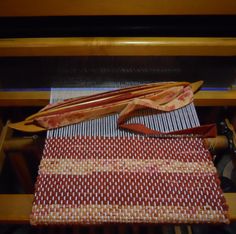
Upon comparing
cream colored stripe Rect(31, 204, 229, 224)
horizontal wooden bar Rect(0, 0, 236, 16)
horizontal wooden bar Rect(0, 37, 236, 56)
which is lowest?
cream colored stripe Rect(31, 204, 229, 224)

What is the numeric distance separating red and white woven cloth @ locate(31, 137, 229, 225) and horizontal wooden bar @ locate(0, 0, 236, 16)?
393mm

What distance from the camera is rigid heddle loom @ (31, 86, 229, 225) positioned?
0.73 m

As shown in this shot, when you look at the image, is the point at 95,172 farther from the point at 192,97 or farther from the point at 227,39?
the point at 227,39

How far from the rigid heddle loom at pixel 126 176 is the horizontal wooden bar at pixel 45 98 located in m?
0.11

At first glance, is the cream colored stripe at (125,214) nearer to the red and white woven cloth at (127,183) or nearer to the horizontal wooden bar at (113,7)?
the red and white woven cloth at (127,183)

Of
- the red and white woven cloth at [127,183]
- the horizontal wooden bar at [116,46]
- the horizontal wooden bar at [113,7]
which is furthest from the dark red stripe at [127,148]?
the horizontal wooden bar at [113,7]

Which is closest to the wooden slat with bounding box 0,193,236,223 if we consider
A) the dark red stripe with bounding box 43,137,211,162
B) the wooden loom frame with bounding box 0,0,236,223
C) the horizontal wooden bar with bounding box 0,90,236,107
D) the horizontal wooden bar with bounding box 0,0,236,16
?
the wooden loom frame with bounding box 0,0,236,223

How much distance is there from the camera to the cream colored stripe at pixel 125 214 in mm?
727

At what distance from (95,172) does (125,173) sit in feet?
0.29

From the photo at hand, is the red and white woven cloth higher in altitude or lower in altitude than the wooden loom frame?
lower

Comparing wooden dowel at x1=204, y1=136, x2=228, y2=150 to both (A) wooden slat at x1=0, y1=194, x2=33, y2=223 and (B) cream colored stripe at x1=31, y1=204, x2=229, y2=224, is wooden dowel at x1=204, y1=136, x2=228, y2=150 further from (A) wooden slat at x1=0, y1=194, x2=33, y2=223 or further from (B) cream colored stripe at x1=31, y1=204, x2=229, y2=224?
(A) wooden slat at x1=0, y1=194, x2=33, y2=223

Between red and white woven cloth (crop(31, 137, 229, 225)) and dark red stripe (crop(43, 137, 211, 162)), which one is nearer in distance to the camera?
red and white woven cloth (crop(31, 137, 229, 225))

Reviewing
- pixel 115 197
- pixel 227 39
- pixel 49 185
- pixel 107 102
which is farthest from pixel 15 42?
pixel 227 39

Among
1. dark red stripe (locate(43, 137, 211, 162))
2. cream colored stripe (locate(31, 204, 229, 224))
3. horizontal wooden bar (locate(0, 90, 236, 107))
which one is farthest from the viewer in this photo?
horizontal wooden bar (locate(0, 90, 236, 107))
